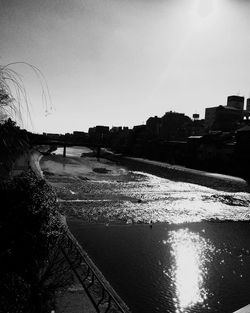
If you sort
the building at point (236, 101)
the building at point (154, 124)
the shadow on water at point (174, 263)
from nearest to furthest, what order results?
1. the shadow on water at point (174, 263)
2. the building at point (236, 101)
3. the building at point (154, 124)

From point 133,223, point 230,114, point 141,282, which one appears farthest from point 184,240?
point 230,114

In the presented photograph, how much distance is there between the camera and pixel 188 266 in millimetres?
16812

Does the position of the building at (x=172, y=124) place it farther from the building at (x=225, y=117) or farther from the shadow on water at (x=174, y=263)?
the shadow on water at (x=174, y=263)

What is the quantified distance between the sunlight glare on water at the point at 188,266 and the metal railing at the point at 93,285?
3.83 m

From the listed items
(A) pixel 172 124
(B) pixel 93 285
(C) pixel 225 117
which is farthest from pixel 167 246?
(A) pixel 172 124

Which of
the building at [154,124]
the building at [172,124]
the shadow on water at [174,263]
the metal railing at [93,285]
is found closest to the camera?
the metal railing at [93,285]

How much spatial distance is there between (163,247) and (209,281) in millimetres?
4442

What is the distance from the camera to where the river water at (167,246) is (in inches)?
542

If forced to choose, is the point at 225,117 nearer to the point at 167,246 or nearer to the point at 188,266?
the point at 167,246

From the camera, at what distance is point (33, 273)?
7.08m

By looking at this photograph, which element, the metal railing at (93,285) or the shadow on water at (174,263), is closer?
the metal railing at (93,285)

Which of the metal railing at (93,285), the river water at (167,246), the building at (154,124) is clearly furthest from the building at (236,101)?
the metal railing at (93,285)

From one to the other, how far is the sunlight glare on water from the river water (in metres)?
0.04

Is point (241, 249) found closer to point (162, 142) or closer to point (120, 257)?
point (120, 257)
